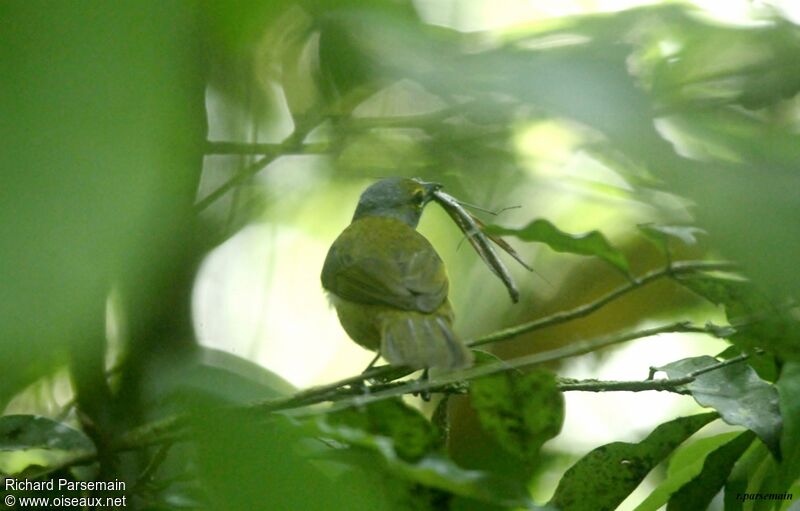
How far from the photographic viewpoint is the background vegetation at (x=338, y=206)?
19.1 inches

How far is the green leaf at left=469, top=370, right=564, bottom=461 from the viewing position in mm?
1568

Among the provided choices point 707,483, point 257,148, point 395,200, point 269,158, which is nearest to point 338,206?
point 395,200

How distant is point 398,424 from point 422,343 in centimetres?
92

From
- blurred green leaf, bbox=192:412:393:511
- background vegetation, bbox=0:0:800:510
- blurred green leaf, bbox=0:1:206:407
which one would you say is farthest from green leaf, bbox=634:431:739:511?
blurred green leaf, bbox=0:1:206:407

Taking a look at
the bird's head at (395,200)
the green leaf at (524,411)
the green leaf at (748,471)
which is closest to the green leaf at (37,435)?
the green leaf at (524,411)

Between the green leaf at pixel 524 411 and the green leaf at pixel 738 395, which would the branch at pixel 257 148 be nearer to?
the green leaf at pixel 524 411

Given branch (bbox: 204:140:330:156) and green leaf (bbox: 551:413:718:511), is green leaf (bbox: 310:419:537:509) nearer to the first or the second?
green leaf (bbox: 551:413:718:511)

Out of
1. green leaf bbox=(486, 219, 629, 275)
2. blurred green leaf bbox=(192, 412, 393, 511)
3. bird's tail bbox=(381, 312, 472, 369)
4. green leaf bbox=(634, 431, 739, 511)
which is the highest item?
blurred green leaf bbox=(192, 412, 393, 511)

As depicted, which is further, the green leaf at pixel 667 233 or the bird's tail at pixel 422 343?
the bird's tail at pixel 422 343

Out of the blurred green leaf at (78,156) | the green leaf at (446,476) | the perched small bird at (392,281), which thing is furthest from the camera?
the perched small bird at (392,281)

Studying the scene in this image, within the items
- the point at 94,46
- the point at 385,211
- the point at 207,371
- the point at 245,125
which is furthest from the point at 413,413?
the point at 385,211

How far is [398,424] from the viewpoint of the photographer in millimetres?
1420

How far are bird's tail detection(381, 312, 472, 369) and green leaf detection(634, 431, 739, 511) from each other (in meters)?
Answer: 0.49

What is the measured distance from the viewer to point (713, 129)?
4.49ft
